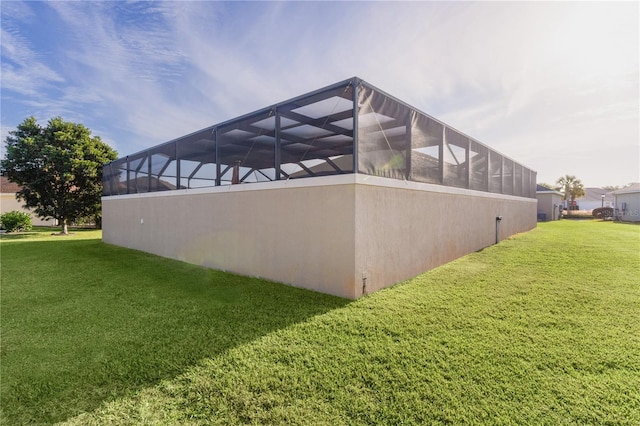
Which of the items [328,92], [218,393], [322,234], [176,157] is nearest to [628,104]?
[328,92]

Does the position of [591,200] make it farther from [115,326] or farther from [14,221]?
[14,221]

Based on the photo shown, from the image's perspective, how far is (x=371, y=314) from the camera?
3744 millimetres

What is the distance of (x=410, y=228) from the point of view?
18.1 ft

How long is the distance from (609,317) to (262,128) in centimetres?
635

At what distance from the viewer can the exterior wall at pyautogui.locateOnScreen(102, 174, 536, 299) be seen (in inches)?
175

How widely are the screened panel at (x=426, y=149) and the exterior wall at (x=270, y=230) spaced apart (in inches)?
86.2

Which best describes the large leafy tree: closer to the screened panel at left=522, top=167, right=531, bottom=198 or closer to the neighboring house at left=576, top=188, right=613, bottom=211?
the screened panel at left=522, top=167, right=531, bottom=198

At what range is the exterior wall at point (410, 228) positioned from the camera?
4.51 meters

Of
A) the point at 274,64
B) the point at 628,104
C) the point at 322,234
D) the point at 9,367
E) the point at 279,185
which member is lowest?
the point at 9,367

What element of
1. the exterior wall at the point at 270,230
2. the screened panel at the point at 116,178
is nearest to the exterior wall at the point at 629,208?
the exterior wall at the point at 270,230

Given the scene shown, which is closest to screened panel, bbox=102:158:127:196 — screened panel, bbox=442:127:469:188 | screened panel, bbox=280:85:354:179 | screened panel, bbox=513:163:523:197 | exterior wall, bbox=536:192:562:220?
screened panel, bbox=280:85:354:179

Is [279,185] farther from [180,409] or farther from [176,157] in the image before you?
[176,157]

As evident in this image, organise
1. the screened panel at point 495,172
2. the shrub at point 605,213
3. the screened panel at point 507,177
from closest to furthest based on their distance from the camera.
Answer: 1. the screened panel at point 495,172
2. the screened panel at point 507,177
3. the shrub at point 605,213

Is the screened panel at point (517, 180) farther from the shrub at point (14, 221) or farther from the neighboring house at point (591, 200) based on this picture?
the neighboring house at point (591, 200)
